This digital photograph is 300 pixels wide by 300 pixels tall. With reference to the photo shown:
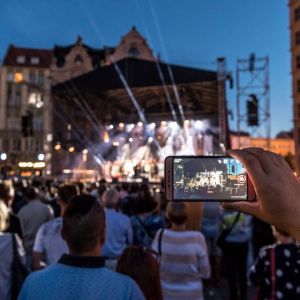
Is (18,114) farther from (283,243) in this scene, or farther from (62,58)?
(283,243)

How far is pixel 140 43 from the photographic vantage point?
52.4 m

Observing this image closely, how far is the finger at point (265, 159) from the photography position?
3.85 ft

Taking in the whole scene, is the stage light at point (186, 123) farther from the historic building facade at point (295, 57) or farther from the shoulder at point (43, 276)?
Result: the shoulder at point (43, 276)

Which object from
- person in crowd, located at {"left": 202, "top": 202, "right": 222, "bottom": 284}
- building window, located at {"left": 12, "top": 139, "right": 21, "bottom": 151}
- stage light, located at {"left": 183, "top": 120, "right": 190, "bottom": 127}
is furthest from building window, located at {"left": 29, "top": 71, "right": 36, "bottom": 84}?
person in crowd, located at {"left": 202, "top": 202, "right": 222, "bottom": 284}

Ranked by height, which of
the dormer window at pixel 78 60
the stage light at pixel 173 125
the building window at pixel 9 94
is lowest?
the stage light at pixel 173 125

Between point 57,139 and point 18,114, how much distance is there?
23.2 m

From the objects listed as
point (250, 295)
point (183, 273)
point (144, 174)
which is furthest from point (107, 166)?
point (183, 273)

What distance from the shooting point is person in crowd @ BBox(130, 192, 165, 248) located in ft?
19.7

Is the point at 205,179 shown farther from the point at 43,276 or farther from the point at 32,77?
the point at 32,77

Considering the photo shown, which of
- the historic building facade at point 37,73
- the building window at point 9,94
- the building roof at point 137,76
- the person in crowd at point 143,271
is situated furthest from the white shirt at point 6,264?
the building window at point 9,94

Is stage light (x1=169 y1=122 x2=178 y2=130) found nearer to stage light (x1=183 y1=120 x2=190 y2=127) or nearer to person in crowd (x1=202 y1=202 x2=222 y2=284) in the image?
stage light (x1=183 y1=120 x2=190 y2=127)

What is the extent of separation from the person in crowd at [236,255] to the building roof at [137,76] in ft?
61.8

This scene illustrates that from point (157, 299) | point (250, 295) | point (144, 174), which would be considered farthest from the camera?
point (144, 174)

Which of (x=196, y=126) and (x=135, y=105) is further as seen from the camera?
(x=135, y=105)
